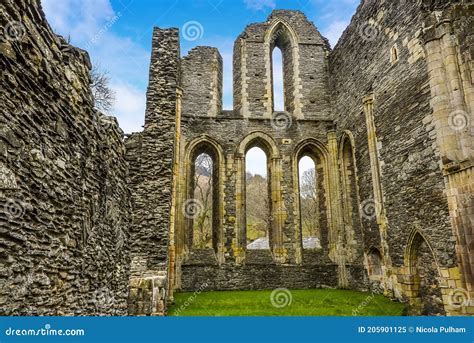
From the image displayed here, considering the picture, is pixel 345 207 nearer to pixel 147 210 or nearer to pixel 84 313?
pixel 147 210

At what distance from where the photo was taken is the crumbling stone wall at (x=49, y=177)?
2.44m

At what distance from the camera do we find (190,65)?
14195 mm

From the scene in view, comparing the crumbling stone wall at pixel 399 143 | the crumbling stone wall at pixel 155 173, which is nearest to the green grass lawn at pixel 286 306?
the crumbling stone wall at pixel 399 143

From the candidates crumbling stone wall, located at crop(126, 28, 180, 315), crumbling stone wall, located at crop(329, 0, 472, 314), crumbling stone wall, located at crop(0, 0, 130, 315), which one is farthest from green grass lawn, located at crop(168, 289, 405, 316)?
crumbling stone wall, located at crop(0, 0, 130, 315)

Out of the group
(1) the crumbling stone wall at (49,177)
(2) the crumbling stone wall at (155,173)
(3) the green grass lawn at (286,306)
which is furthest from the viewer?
(3) the green grass lawn at (286,306)

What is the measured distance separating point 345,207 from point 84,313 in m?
10.0

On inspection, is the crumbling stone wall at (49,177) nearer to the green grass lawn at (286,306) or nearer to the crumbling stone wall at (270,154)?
the green grass lawn at (286,306)

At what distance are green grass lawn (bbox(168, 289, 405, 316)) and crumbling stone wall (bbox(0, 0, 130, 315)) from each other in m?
3.77

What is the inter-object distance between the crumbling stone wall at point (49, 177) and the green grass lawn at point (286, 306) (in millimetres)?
3767

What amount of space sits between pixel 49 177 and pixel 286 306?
6.97 meters

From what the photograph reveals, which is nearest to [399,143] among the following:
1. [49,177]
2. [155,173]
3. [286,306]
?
[286,306]

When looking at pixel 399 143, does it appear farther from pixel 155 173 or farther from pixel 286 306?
pixel 155 173

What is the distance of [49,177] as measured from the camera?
302 cm

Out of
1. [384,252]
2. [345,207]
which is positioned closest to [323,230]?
[345,207]
